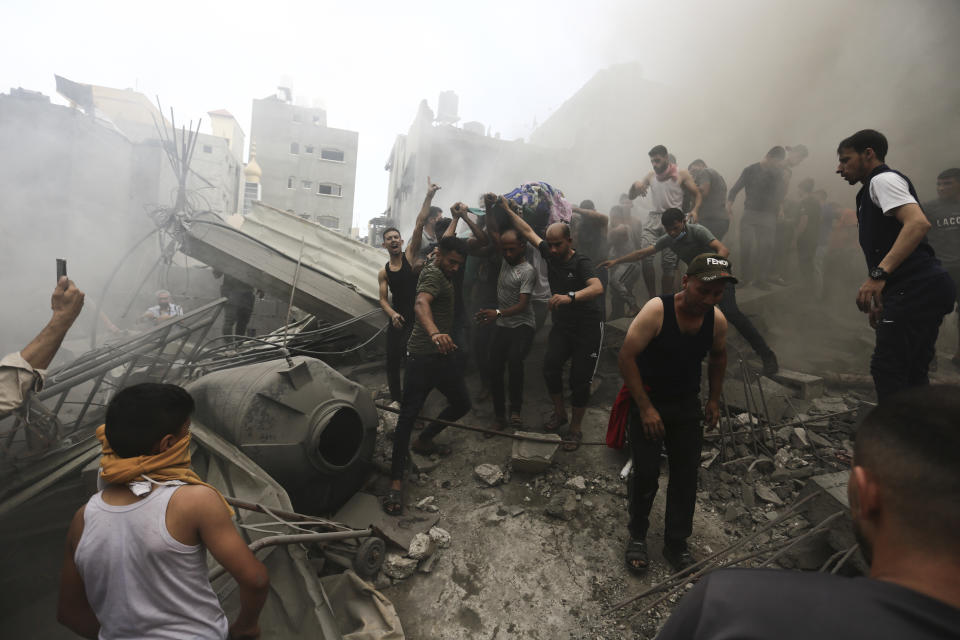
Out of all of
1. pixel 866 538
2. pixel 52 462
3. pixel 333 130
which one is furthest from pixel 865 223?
pixel 333 130

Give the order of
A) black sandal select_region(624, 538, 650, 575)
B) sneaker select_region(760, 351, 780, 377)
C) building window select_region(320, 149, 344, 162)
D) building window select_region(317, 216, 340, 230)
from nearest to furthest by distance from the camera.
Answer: black sandal select_region(624, 538, 650, 575), sneaker select_region(760, 351, 780, 377), building window select_region(317, 216, 340, 230), building window select_region(320, 149, 344, 162)

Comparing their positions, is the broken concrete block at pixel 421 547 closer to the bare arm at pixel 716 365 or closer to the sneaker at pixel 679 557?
the sneaker at pixel 679 557

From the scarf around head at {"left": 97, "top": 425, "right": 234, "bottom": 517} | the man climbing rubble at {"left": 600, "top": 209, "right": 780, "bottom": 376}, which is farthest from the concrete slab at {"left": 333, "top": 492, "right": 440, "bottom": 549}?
the man climbing rubble at {"left": 600, "top": 209, "right": 780, "bottom": 376}

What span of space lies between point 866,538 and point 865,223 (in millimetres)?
2553

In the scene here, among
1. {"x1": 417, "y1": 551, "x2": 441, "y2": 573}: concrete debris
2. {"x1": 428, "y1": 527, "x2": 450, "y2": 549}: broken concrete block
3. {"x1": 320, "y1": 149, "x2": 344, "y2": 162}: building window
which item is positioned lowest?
{"x1": 417, "y1": 551, "x2": 441, "y2": 573}: concrete debris

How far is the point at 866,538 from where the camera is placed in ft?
2.43

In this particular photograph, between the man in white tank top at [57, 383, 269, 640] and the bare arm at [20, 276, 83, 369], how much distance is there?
127 cm

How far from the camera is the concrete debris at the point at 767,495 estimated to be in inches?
125

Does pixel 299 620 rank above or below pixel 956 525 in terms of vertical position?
below

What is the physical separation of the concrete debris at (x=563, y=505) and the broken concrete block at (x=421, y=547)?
923 millimetres

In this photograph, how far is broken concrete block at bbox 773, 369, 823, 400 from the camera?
14.2ft

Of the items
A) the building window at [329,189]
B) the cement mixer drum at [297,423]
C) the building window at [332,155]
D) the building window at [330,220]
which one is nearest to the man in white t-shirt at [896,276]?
the cement mixer drum at [297,423]

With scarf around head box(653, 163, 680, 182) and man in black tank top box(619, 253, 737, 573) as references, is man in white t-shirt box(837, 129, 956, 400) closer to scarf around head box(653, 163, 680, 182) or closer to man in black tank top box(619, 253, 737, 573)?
man in black tank top box(619, 253, 737, 573)

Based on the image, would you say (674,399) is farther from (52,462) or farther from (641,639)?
(52,462)
